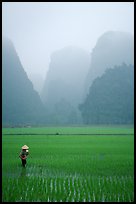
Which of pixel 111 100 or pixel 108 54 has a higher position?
pixel 108 54

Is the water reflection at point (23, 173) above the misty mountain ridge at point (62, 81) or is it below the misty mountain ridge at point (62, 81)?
below

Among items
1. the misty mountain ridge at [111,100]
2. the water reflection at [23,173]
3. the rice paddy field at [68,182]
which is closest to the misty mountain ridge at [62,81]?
the misty mountain ridge at [111,100]

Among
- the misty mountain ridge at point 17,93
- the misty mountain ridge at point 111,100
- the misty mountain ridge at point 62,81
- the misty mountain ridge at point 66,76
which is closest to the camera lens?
the misty mountain ridge at point 111,100

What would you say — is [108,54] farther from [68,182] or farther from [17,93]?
[68,182]

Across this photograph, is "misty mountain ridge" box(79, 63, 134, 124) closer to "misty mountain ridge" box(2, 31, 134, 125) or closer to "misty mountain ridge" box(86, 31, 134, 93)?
"misty mountain ridge" box(2, 31, 134, 125)

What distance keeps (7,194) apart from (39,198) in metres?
0.57

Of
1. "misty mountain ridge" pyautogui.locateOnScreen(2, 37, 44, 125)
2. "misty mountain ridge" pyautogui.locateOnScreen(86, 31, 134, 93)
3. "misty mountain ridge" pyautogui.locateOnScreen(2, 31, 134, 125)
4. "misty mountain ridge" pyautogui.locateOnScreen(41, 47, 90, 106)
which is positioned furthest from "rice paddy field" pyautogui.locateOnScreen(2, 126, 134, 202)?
"misty mountain ridge" pyautogui.locateOnScreen(41, 47, 90, 106)

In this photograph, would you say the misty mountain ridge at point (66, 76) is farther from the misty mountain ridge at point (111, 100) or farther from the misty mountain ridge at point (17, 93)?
the misty mountain ridge at point (111, 100)

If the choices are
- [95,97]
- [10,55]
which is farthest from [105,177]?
[10,55]

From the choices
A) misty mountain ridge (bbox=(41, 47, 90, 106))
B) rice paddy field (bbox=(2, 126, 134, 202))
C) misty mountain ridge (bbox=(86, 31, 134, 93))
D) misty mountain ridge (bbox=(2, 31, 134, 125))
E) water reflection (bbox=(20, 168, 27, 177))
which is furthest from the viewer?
misty mountain ridge (bbox=(41, 47, 90, 106))

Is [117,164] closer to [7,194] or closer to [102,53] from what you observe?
[7,194]

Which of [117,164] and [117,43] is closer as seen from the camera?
[117,164]

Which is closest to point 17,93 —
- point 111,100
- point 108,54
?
point 108,54

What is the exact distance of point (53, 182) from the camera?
5.83m
